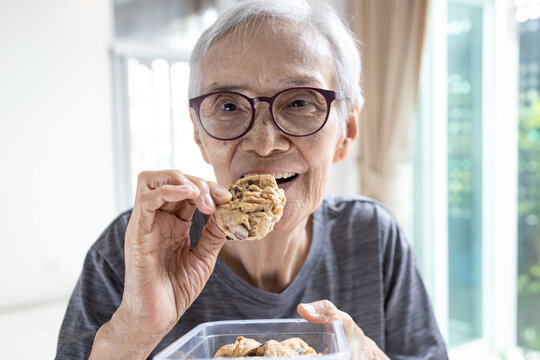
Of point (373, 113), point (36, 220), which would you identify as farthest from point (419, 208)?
point (36, 220)

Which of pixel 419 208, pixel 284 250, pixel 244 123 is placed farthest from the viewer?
pixel 419 208

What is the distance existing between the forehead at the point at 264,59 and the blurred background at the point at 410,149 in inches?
101

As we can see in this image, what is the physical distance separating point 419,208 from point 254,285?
2.92 metres

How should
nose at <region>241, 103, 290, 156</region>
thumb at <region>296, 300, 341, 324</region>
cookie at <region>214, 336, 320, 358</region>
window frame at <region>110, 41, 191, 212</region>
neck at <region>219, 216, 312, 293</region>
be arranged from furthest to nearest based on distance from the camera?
window frame at <region>110, 41, 191, 212</region>, neck at <region>219, 216, 312, 293</region>, nose at <region>241, 103, 290, 156</region>, thumb at <region>296, 300, 341, 324</region>, cookie at <region>214, 336, 320, 358</region>

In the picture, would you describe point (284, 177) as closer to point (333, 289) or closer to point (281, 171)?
point (281, 171)

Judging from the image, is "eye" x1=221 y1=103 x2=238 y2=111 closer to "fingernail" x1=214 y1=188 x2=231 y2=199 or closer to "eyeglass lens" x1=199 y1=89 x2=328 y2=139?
"eyeglass lens" x1=199 y1=89 x2=328 y2=139

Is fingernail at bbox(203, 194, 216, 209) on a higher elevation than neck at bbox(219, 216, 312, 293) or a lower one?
higher

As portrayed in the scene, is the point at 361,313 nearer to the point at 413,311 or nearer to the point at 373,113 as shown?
the point at 413,311

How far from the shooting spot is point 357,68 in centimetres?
134

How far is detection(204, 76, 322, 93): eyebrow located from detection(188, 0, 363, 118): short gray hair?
0.08 meters

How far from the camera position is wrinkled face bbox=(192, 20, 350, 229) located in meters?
Result: 1.09

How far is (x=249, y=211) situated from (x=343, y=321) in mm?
275

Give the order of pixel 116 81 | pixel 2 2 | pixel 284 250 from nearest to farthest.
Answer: pixel 284 250
pixel 2 2
pixel 116 81

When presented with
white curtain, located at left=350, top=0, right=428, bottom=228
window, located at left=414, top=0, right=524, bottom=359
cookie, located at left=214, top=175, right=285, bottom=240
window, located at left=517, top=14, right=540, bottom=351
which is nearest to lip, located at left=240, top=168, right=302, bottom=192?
cookie, located at left=214, top=175, right=285, bottom=240
